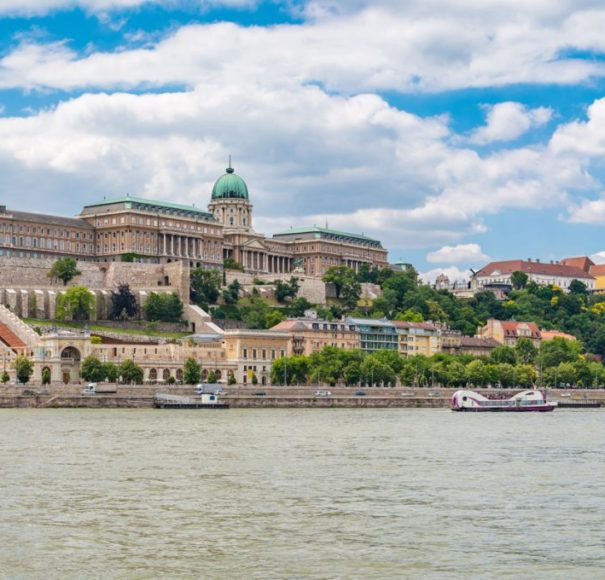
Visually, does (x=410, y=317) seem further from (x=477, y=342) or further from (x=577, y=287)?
(x=577, y=287)

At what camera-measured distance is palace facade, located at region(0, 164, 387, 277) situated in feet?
433

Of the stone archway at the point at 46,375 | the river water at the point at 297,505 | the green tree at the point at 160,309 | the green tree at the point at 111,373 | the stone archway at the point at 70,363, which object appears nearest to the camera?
the river water at the point at 297,505

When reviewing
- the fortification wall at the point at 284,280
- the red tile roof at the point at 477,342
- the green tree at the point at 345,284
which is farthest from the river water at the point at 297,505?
the green tree at the point at 345,284

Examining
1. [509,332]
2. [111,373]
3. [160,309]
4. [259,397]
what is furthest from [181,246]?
[259,397]

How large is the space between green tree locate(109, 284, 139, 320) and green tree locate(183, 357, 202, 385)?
18.0 meters

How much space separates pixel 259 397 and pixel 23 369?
15898mm

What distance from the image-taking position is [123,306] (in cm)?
11781

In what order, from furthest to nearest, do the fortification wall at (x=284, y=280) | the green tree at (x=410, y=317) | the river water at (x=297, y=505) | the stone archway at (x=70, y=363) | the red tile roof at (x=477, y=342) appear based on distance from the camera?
1. the fortification wall at (x=284, y=280)
2. the green tree at (x=410, y=317)
3. the red tile roof at (x=477, y=342)
4. the stone archway at (x=70, y=363)
5. the river water at (x=297, y=505)

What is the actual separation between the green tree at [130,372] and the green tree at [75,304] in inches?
647

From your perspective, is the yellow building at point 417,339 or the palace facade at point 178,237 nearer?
the yellow building at point 417,339

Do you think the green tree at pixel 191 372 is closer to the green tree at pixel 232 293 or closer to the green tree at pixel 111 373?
the green tree at pixel 111 373

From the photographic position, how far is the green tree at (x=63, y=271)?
390 ft

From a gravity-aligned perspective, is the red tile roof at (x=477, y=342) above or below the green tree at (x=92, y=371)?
above

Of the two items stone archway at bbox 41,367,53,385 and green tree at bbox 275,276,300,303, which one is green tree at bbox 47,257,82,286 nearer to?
green tree at bbox 275,276,300,303
